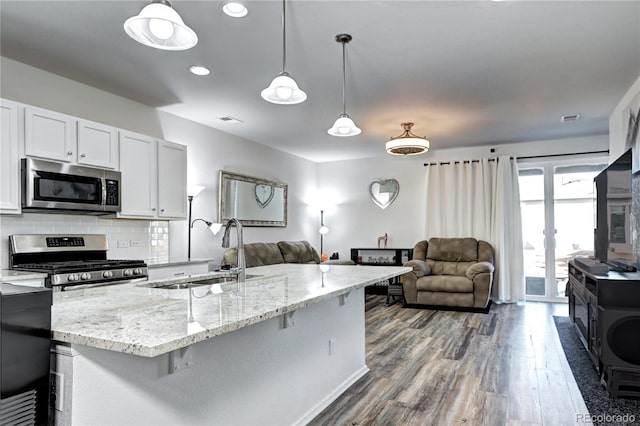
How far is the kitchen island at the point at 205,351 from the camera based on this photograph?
1.26 meters

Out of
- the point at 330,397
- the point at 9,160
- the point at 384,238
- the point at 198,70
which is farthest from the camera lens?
the point at 384,238

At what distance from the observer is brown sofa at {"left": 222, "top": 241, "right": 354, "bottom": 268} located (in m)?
5.30

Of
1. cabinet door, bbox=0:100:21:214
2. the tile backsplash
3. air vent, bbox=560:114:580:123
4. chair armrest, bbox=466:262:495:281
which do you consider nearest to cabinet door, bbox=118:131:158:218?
the tile backsplash

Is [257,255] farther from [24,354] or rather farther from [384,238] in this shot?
[24,354]

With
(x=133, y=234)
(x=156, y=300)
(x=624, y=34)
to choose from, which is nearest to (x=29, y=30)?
(x=133, y=234)

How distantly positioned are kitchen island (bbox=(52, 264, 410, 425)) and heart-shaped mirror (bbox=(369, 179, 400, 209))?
15.8 ft

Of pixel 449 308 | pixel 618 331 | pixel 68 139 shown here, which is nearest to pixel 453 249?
pixel 449 308

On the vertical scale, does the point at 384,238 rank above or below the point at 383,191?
below

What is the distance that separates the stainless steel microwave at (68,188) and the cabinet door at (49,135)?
0.07 meters

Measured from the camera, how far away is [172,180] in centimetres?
443

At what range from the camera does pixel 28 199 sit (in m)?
3.11

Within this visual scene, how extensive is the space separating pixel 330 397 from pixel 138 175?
273 centimetres

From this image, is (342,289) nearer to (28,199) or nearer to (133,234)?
(28,199)

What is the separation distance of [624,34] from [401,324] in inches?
140
